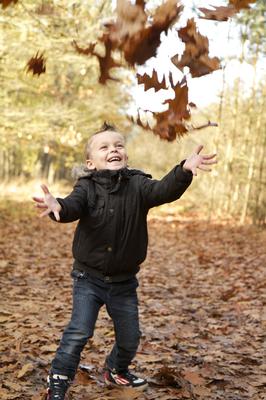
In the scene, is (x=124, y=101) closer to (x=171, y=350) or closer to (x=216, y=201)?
(x=216, y=201)

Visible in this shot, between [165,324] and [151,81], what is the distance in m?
3.61

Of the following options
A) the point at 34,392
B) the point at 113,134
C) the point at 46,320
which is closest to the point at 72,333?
the point at 34,392

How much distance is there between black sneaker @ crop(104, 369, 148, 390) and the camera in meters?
3.81

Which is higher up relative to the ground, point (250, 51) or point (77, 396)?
point (250, 51)

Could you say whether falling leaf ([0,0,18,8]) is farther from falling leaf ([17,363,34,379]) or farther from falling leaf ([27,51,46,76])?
falling leaf ([17,363,34,379])

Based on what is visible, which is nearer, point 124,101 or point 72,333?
point 72,333

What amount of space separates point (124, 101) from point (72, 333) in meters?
19.2

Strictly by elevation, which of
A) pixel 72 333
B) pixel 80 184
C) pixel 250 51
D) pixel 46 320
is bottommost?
pixel 46 320

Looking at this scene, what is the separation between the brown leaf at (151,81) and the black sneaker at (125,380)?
7.03ft

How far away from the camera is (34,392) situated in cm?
370

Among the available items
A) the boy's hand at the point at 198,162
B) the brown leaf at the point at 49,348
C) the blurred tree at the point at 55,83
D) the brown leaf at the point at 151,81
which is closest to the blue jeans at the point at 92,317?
the boy's hand at the point at 198,162

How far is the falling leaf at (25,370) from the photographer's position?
397cm

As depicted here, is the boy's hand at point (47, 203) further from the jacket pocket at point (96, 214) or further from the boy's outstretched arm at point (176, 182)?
the boy's outstretched arm at point (176, 182)

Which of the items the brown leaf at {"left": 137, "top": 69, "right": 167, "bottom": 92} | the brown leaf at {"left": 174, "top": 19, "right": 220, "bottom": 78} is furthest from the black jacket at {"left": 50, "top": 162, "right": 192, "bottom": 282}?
the brown leaf at {"left": 174, "top": 19, "right": 220, "bottom": 78}
